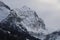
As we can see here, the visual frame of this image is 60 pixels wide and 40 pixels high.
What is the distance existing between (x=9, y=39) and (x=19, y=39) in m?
19.4

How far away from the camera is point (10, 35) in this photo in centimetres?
19500

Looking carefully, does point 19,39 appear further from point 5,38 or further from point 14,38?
point 5,38

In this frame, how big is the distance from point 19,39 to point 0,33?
19.6 meters

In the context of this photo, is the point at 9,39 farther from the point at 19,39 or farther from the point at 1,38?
the point at 19,39

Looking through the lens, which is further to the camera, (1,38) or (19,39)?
(19,39)

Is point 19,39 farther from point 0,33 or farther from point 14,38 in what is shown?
point 0,33

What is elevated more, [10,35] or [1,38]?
[10,35]

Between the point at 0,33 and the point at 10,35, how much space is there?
9.67m

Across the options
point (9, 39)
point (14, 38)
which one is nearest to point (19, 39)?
point (14, 38)

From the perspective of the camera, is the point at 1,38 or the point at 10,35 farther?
the point at 10,35

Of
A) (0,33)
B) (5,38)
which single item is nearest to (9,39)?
(5,38)

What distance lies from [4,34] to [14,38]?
33.1 ft

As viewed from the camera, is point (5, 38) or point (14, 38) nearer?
point (5, 38)

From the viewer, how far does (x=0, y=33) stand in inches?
7579
